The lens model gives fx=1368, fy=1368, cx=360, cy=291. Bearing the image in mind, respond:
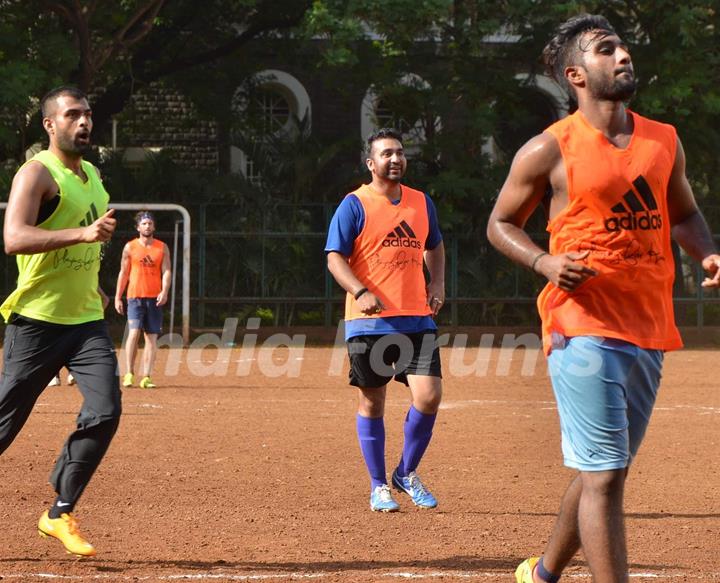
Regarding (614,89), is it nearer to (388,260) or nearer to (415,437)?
(388,260)

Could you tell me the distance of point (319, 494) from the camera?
8.44 meters

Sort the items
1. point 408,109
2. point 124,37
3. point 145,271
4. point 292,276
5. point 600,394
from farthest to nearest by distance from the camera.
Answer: point 408,109 < point 292,276 < point 124,37 < point 145,271 < point 600,394

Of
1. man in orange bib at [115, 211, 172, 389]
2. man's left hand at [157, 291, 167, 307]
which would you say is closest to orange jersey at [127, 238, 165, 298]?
man in orange bib at [115, 211, 172, 389]

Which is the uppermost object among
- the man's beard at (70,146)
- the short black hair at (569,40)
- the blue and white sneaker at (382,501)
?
the short black hair at (569,40)

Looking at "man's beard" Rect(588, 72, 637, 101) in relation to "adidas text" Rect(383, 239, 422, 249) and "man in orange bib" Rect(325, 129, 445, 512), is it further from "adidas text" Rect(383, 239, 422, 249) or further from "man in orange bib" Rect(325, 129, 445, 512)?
"adidas text" Rect(383, 239, 422, 249)

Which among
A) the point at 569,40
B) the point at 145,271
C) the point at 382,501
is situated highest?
the point at 569,40

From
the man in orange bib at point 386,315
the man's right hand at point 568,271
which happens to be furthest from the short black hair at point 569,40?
the man in orange bib at point 386,315

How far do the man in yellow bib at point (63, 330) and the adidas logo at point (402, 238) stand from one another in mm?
2341

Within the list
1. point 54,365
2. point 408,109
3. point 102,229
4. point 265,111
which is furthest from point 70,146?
point 265,111

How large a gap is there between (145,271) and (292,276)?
9.85 meters

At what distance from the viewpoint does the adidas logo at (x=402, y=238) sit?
8305 millimetres

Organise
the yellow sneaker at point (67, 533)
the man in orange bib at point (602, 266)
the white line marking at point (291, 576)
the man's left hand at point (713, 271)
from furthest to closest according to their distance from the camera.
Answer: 1. the yellow sneaker at point (67, 533)
2. the white line marking at point (291, 576)
3. the man's left hand at point (713, 271)
4. the man in orange bib at point (602, 266)

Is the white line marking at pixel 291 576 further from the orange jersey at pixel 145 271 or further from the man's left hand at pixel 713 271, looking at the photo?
the orange jersey at pixel 145 271

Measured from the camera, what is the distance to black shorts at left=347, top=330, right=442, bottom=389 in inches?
319
